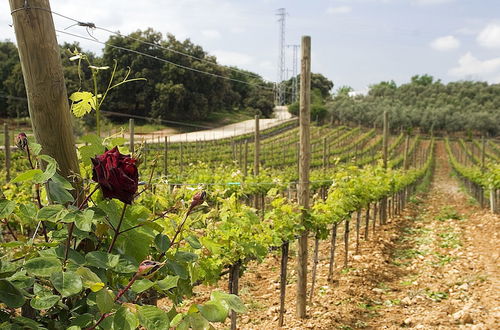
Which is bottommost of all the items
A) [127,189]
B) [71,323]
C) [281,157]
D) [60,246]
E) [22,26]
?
[281,157]

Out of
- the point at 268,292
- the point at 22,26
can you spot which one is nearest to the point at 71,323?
the point at 22,26

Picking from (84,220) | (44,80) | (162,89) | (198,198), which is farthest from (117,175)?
(162,89)

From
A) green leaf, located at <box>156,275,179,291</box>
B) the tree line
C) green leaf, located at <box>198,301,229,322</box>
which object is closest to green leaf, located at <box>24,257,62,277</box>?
green leaf, located at <box>156,275,179,291</box>

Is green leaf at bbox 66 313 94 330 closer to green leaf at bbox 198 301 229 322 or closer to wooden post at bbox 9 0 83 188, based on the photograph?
green leaf at bbox 198 301 229 322

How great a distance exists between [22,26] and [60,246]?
660 millimetres

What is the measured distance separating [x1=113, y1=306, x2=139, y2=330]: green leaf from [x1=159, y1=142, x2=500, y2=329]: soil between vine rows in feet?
12.8

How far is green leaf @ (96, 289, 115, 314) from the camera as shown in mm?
919

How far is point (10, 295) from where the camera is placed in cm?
93

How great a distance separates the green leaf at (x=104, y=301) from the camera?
36.2 inches

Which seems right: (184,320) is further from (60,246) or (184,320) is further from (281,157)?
(281,157)

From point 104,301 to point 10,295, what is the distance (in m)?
0.20

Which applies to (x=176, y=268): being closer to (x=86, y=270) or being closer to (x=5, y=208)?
(x=86, y=270)

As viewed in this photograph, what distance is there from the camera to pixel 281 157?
2931 centimetres

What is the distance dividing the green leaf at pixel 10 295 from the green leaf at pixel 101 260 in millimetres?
161
